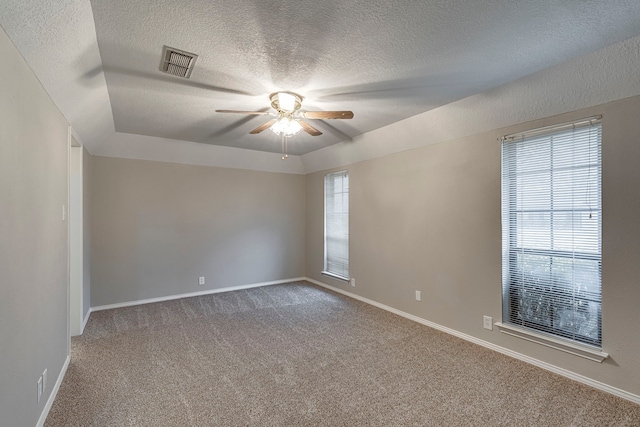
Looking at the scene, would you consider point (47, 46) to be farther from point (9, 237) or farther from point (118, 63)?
point (9, 237)

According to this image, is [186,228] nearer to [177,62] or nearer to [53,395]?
[53,395]

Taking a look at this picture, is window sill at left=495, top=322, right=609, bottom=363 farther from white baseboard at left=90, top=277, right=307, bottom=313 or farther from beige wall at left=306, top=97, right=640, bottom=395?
white baseboard at left=90, top=277, right=307, bottom=313

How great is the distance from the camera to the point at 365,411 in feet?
6.86

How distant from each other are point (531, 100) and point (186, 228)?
4.81 metres

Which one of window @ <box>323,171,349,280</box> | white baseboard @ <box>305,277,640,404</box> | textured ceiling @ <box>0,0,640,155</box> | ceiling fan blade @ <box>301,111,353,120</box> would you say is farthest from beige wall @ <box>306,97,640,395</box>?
ceiling fan blade @ <box>301,111,353,120</box>

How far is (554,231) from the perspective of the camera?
2.68m

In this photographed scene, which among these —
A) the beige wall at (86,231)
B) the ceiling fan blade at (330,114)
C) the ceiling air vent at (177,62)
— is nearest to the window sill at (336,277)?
the ceiling fan blade at (330,114)

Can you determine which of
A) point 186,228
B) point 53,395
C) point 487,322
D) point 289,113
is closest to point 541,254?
point 487,322

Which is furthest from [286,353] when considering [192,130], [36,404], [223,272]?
[192,130]

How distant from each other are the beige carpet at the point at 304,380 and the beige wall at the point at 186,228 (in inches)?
34.3

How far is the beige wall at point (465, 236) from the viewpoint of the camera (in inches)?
88.7

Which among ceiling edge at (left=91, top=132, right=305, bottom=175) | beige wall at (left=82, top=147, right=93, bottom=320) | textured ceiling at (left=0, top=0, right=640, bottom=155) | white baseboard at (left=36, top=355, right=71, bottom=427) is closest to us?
textured ceiling at (left=0, top=0, right=640, bottom=155)

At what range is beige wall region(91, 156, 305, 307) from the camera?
4312 millimetres

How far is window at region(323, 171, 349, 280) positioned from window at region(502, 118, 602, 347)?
8.34ft
